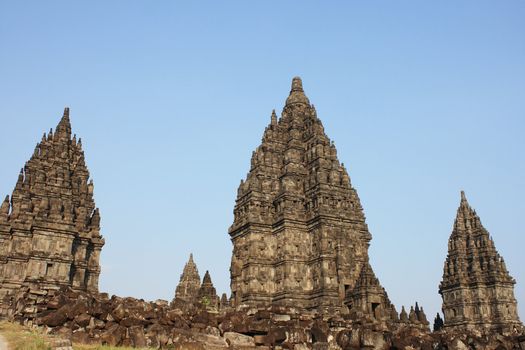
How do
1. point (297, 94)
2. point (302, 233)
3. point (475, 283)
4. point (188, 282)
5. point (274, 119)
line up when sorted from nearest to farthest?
point (302, 233)
point (274, 119)
point (475, 283)
point (297, 94)
point (188, 282)

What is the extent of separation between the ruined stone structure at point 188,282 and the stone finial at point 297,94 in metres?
25.8

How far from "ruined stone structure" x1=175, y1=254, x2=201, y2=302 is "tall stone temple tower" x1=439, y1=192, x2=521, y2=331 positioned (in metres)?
31.1

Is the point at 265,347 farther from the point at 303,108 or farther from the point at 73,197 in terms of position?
the point at 303,108

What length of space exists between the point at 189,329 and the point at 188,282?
4228 cm

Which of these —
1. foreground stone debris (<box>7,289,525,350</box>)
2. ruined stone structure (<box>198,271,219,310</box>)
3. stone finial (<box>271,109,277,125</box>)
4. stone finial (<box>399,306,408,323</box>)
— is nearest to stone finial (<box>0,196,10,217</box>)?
ruined stone structure (<box>198,271,219,310</box>)

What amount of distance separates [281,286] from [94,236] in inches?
689

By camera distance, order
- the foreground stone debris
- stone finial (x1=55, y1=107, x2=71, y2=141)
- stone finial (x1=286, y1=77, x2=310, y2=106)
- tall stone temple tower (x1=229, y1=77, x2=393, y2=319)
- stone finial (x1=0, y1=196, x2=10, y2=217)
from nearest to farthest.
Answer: the foreground stone debris < stone finial (x1=0, y1=196, x2=10, y2=217) < tall stone temple tower (x1=229, y1=77, x2=393, y2=319) < stone finial (x1=55, y1=107, x2=71, y2=141) < stone finial (x1=286, y1=77, x2=310, y2=106)

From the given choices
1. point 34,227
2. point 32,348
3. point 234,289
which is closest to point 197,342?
point 32,348

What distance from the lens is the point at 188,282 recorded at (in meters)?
62.1

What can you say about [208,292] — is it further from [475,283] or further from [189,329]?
[475,283]

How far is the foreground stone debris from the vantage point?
1850 cm

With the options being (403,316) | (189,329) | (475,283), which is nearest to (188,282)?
(403,316)

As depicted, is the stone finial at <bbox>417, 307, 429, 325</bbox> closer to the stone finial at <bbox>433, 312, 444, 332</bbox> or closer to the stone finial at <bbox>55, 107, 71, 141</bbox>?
the stone finial at <bbox>433, 312, 444, 332</bbox>

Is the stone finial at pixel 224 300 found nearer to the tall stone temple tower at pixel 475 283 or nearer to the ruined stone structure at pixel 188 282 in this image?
the ruined stone structure at pixel 188 282
